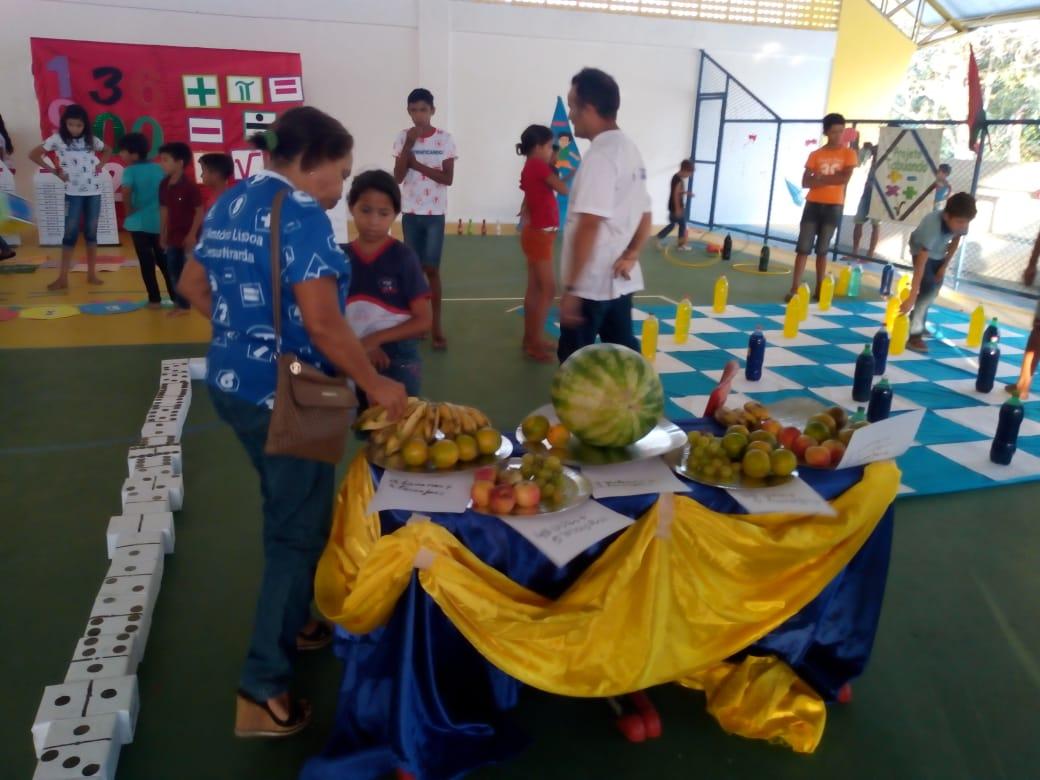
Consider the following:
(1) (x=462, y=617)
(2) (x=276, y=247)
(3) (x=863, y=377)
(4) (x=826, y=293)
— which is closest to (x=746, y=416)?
(1) (x=462, y=617)

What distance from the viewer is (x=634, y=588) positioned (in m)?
1.78

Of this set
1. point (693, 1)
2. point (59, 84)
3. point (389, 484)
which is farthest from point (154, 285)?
point (693, 1)

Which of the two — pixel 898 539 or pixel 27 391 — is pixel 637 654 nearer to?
pixel 898 539

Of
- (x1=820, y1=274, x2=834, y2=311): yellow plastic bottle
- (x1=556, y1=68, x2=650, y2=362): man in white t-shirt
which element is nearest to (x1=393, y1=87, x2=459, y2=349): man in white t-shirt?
(x1=556, y1=68, x2=650, y2=362): man in white t-shirt

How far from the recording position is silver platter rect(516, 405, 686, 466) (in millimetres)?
1970

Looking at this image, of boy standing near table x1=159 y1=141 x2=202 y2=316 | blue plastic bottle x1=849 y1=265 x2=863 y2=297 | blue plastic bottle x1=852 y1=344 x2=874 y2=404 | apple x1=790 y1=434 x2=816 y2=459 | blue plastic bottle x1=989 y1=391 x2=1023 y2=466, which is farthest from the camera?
blue plastic bottle x1=849 y1=265 x2=863 y2=297

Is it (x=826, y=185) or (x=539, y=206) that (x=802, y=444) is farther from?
(x=826, y=185)

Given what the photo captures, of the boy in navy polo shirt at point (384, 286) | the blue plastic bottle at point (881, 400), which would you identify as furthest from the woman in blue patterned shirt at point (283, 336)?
the blue plastic bottle at point (881, 400)

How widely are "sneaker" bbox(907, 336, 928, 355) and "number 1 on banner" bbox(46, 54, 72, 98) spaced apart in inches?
389

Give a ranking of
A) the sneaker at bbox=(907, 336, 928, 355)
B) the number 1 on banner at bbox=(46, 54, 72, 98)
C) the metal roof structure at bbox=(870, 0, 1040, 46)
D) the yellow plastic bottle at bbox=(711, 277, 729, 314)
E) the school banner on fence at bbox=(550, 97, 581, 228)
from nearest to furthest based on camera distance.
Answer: the sneaker at bbox=(907, 336, 928, 355) → the yellow plastic bottle at bbox=(711, 277, 729, 314) → the number 1 on banner at bbox=(46, 54, 72, 98) → the school banner on fence at bbox=(550, 97, 581, 228) → the metal roof structure at bbox=(870, 0, 1040, 46)

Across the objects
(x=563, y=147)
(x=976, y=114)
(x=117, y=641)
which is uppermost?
(x=976, y=114)

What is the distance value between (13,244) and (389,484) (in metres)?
9.69

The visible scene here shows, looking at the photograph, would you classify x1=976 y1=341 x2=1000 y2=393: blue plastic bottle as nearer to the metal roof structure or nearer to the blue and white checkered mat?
the blue and white checkered mat

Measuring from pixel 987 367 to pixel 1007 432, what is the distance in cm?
123
